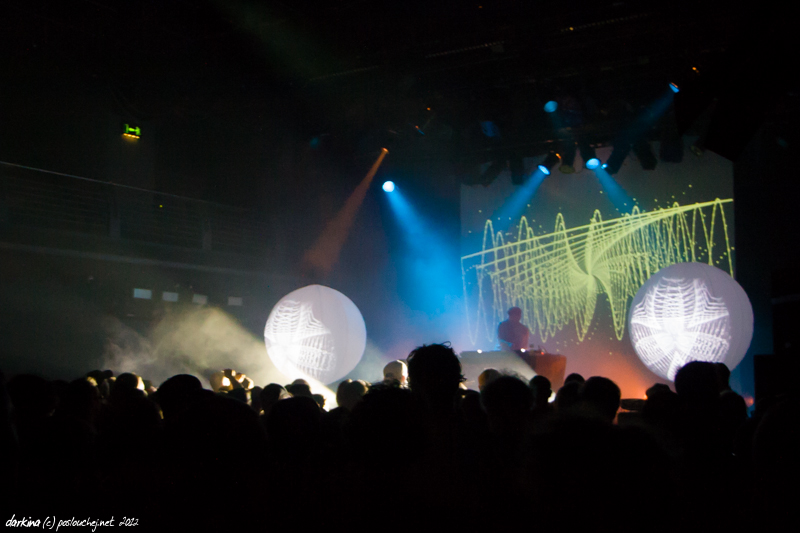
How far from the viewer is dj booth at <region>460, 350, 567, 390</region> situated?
7684mm

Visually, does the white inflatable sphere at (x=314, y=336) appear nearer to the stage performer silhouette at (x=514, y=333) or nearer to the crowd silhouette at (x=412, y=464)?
the stage performer silhouette at (x=514, y=333)

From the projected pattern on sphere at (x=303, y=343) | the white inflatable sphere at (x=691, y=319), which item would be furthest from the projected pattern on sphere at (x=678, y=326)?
the projected pattern on sphere at (x=303, y=343)

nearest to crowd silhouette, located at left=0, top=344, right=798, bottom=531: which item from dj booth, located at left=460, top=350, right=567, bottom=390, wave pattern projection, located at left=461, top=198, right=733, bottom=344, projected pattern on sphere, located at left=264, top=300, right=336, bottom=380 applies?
projected pattern on sphere, located at left=264, top=300, right=336, bottom=380

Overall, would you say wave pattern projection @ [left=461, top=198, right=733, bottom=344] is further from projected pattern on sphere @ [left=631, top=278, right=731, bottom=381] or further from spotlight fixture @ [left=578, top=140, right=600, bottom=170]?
projected pattern on sphere @ [left=631, top=278, right=731, bottom=381]

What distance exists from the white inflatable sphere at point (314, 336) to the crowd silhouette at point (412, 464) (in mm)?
4793

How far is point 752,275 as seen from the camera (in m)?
7.68

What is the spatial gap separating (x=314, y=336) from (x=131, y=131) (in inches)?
142

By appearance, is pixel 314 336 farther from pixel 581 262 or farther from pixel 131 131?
pixel 581 262

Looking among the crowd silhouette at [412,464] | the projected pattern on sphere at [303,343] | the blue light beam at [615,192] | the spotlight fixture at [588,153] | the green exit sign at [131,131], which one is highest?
the green exit sign at [131,131]

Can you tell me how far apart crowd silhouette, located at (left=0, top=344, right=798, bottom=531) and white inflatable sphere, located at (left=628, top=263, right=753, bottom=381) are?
486 cm

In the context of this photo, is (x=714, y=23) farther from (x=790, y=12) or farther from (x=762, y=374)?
(x=762, y=374)

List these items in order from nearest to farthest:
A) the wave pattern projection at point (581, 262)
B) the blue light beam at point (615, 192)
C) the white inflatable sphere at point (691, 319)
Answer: the white inflatable sphere at point (691, 319)
the wave pattern projection at point (581, 262)
the blue light beam at point (615, 192)

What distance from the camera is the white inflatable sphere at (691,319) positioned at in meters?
6.59

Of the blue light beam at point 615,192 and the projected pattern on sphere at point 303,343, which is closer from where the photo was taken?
the projected pattern on sphere at point 303,343
